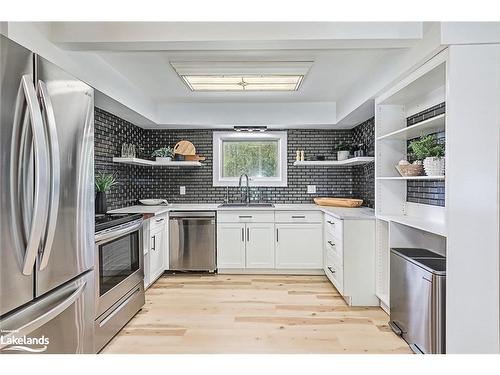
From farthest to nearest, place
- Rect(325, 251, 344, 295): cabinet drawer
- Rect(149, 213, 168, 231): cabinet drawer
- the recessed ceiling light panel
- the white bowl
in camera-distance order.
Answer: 1. the white bowl
2. Rect(149, 213, 168, 231): cabinet drawer
3. Rect(325, 251, 344, 295): cabinet drawer
4. the recessed ceiling light panel

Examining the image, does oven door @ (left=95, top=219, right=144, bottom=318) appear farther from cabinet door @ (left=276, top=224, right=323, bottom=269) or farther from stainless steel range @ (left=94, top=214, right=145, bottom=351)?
cabinet door @ (left=276, top=224, right=323, bottom=269)

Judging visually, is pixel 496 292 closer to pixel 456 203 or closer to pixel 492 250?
pixel 492 250

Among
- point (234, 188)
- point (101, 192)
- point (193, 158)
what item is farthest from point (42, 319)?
point (234, 188)

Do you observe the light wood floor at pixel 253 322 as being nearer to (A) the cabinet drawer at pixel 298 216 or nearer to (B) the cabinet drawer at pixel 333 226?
(B) the cabinet drawer at pixel 333 226

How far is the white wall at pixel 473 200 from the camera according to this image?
1.83 metres

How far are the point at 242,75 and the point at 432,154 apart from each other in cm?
178

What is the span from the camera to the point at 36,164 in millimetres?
1349

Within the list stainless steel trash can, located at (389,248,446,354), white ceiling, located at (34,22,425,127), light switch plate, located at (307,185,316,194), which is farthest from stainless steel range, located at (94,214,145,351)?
light switch plate, located at (307,185,316,194)

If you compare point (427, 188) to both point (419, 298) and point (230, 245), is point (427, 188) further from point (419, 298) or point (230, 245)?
point (230, 245)

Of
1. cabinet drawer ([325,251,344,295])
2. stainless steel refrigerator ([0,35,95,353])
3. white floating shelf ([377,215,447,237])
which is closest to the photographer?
stainless steel refrigerator ([0,35,95,353])

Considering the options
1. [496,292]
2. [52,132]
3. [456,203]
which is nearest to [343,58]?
[456,203]

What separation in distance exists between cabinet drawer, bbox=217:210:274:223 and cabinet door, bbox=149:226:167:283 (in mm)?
752

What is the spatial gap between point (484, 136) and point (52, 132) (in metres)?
2.29

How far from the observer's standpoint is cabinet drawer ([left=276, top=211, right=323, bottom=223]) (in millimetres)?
4156
